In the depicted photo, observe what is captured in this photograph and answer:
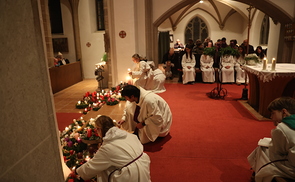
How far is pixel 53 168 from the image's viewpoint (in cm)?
136

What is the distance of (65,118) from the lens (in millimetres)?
5629

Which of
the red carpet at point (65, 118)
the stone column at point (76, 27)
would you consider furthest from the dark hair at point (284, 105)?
the stone column at point (76, 27)

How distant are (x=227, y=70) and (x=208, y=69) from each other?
2.34 ft

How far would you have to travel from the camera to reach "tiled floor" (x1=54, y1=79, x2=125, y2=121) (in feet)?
18.9

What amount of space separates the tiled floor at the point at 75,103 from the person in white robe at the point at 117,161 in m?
2.97

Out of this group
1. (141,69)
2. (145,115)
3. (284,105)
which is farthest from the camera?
(141,69)

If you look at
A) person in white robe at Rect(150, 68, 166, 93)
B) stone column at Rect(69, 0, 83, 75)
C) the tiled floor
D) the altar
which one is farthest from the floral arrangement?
stone column at Rect(69, 0, 83, 75)

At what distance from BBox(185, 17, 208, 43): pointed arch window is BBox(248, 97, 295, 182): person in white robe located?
16445 mm

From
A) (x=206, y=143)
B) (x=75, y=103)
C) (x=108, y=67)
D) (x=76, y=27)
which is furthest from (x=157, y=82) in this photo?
(x=76, y=27)

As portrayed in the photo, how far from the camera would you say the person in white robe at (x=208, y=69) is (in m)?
9.15

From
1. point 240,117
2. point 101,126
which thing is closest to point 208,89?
point 240,117

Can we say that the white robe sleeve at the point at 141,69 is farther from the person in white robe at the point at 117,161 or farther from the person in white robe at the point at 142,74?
the person in white robe at the point at 117,161

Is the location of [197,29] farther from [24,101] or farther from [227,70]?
[24,101]

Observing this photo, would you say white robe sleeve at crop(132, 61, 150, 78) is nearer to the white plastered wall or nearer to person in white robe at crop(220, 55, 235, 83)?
person in white robe at crop(220, 55, 235, 83)
